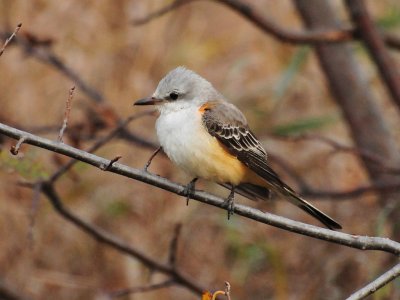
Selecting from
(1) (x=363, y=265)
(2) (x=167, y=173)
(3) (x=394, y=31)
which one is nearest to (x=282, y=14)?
(3) (x=394, y=31)

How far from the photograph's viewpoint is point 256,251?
20.9 feet

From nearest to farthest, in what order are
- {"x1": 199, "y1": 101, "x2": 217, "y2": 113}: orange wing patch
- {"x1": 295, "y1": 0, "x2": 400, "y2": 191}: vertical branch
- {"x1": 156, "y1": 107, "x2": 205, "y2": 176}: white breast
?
{"x1": 156, "y1": 107, "x2": 205, "y2": 176}: white breast, {"x1": 199, "y1": 101, "x2": 217, "y2": 113}: orange wing patch, {"x1": 295, "y1": 0, "x2": 400, "y2": 191}: vertical branch

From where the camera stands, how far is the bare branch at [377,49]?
211 inches

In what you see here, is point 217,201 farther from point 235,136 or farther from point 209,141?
point 235,136

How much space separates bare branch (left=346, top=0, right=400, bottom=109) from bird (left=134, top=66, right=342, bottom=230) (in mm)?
1421

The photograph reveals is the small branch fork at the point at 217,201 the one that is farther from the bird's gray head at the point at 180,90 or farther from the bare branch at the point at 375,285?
the bird's gray head at the point at 180,90

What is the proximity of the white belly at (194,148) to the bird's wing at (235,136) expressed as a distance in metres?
0.05

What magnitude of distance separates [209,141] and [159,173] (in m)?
2.79

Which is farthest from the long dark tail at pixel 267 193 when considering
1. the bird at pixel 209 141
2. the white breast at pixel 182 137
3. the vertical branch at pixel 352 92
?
the vertical branch at pixel 352 92

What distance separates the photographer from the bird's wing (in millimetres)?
4125

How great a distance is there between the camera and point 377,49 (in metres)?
5.38

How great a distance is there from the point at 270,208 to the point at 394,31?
2.54 meters

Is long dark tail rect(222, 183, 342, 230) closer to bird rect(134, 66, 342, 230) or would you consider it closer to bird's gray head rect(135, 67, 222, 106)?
bird rect(134, 66, 342, 230)

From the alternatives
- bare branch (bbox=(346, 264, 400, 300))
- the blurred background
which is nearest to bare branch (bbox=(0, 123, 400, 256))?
bare branch (bbox=(346, 264, 400, 300))
